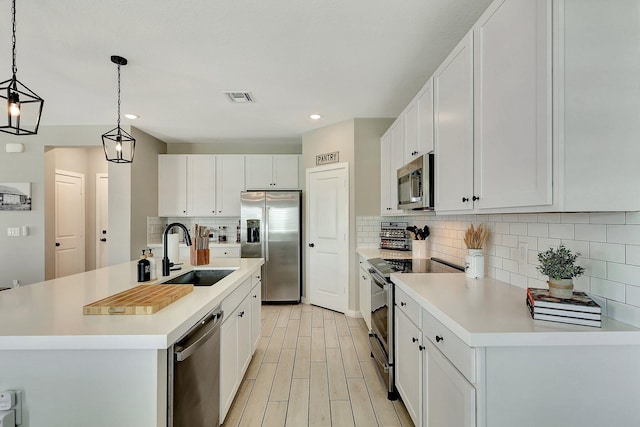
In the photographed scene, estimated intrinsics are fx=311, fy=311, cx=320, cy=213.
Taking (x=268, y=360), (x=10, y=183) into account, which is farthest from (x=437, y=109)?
(x=10, y=183)

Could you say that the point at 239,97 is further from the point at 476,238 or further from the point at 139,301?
the point at 476,238

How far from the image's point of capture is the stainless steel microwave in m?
2.21

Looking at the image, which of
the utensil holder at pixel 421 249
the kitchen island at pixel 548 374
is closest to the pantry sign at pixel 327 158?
the utensil holder at pixel 421 249

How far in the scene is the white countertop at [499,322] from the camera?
1075mm

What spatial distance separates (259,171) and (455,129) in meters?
3.80

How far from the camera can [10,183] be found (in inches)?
166

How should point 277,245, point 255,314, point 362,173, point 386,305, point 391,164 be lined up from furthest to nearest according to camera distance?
point 277,245 < point 362,173 < point 391,164 < point 255,314 < point 386,305

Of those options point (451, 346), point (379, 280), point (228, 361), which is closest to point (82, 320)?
point (228, 361)

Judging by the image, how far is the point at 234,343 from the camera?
6.77 feet

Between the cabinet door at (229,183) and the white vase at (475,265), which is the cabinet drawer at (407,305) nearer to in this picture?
the white vase at (475,265)

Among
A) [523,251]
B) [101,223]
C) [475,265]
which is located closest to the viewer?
[523,251]

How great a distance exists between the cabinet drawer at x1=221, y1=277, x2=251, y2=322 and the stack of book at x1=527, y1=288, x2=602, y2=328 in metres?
1.55

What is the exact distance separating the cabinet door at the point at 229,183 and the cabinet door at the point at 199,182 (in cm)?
10

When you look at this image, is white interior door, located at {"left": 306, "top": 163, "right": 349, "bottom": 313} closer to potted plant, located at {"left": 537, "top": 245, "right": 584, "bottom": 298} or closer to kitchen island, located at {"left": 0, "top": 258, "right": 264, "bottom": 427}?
potted plant, located at {"left": 537, "top": 245, "right": 584, "bottom": 298}
